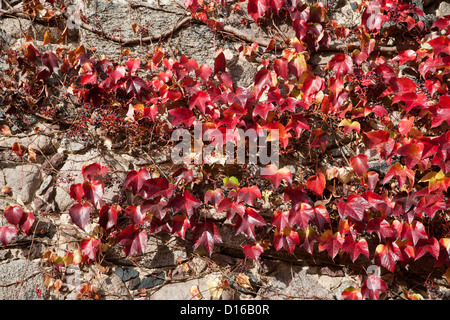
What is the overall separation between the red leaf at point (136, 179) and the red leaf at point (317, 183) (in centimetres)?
91

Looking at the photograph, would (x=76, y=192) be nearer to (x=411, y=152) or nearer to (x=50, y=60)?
(x=50, y=60)

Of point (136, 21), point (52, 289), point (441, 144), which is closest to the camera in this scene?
point (441, 144)

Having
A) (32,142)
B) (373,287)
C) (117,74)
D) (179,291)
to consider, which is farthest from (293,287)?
(32,142)

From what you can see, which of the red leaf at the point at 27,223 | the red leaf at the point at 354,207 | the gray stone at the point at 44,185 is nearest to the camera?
the red leaf at the point at 354,207

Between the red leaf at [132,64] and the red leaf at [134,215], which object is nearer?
the red leaf at [134,215]

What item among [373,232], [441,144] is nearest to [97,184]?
[373,232]

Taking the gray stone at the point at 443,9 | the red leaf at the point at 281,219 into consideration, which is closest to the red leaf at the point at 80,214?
the red leaf at the point at 281,219

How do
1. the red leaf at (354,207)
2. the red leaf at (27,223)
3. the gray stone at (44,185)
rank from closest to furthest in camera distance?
the red leaf at (354,207), the red leaf at (27,223), the gray stone at (44,185)

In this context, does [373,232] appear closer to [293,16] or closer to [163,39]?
[293,16]

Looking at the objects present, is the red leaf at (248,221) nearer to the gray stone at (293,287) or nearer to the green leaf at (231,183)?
the green leaf at (231,183)

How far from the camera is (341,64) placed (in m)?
1.80

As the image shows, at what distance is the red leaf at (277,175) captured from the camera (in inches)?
64.1

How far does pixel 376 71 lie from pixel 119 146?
1.58m

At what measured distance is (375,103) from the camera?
1.83 m
